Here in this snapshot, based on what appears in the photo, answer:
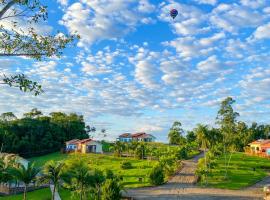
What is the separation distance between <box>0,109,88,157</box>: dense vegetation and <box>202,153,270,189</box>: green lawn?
48623 mm

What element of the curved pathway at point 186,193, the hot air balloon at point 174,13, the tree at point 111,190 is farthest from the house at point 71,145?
the hot air balloon at point 174,13

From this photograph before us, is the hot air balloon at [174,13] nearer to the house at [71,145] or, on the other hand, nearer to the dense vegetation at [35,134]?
the dense vegetation at [35,134]

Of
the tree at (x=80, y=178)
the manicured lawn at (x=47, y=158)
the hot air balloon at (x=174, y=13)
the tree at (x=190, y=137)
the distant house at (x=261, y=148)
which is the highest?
the hot air balloon at (x=174, y=13)

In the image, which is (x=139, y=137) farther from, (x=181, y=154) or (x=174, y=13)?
(x=174, y=13)

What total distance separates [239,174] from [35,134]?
191 feet

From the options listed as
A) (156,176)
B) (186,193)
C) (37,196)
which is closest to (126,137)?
(156,176)

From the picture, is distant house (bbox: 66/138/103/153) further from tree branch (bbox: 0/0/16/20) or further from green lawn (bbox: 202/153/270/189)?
tree branch (bbox: 0/0/16/20)

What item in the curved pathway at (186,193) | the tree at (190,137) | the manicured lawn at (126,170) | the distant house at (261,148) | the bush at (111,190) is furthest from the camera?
the tree at (190,137)

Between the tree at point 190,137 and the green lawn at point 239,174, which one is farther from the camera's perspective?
the tree at point 190,137

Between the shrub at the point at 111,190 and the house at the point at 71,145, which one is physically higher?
the house at the point at 71,145

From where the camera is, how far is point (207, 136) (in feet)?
239

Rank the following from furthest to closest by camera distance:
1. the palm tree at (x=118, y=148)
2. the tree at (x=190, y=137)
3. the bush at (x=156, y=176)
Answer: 1. the tree at (x=190, y=137)
2. the palm tree at (x=118, y=148)
3. the bush at (x=156, y=176)

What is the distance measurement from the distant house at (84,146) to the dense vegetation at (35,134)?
195 inches

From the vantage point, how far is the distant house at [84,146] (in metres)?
107
